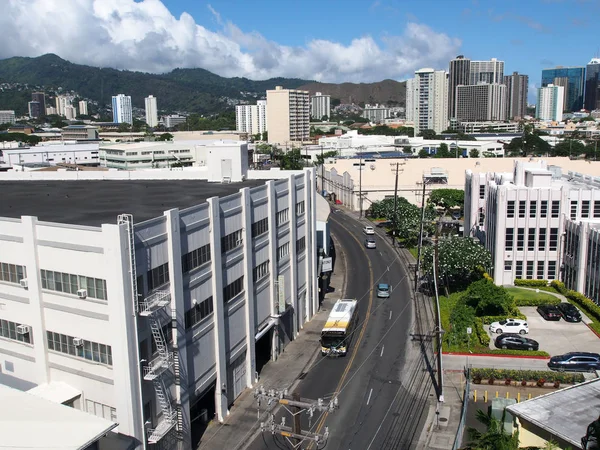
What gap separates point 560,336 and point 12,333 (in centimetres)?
3505

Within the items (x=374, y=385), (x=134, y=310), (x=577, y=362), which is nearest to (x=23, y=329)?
(x=134, y=310)

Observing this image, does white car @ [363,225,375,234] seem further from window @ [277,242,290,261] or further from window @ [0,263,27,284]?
Result: window @ [0,263,27,284]

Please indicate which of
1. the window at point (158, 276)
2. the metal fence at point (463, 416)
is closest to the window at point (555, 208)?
the metal fence at point (463, 416)

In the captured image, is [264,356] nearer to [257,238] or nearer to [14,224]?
[257,238]

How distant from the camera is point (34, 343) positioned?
83.8 ft

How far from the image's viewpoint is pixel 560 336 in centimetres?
4112

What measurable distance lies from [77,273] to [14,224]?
157 inches

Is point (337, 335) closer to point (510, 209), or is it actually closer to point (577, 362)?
point (577, 362)

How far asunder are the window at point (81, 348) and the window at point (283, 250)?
17.4m

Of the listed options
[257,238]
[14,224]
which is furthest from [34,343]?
[257,238]

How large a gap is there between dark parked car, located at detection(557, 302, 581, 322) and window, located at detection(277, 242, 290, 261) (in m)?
21.9

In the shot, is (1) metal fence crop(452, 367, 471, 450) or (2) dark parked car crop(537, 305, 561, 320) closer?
(1) metal fence crop(452, 367, 471, 450)

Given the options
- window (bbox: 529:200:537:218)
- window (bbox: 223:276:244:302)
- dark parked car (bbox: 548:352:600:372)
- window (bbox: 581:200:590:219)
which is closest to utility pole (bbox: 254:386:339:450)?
window (bbox: 223:276:244:302)

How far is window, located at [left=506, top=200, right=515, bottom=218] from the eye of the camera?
52.0 metres
